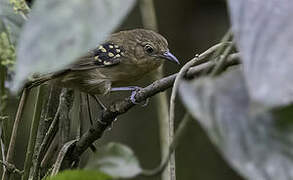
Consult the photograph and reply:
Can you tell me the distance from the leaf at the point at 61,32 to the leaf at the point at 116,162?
28 centimetres

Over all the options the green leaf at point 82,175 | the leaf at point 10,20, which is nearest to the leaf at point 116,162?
the green leaf at point 82,175

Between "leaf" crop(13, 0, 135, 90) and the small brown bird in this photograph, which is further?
the small brown bird

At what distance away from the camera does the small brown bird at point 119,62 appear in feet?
9.07

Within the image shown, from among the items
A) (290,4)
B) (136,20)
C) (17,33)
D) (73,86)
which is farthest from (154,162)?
(290,4)

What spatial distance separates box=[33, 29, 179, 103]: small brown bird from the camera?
276 centimetres

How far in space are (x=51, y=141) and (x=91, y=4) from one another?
1323 mm

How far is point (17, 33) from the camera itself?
4.80ft

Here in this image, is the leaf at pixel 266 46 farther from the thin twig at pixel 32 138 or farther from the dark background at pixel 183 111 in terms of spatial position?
the dark background at pixel 183 111

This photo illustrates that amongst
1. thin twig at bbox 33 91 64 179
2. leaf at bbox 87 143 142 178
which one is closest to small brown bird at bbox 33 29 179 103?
thin twig at bbox 33 91 64 179

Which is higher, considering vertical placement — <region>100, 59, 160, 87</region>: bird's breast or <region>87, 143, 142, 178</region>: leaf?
<region>87, 143, 142, 178</region>: leaf

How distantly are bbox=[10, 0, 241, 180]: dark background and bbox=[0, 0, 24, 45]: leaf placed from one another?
9.58 ft

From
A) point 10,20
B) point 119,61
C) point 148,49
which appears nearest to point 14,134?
point 10,20

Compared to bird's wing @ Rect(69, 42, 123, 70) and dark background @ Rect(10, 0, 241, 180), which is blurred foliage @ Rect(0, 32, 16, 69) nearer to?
bird's wing @ Rect(69, 42, 123, 70)

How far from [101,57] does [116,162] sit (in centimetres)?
195
